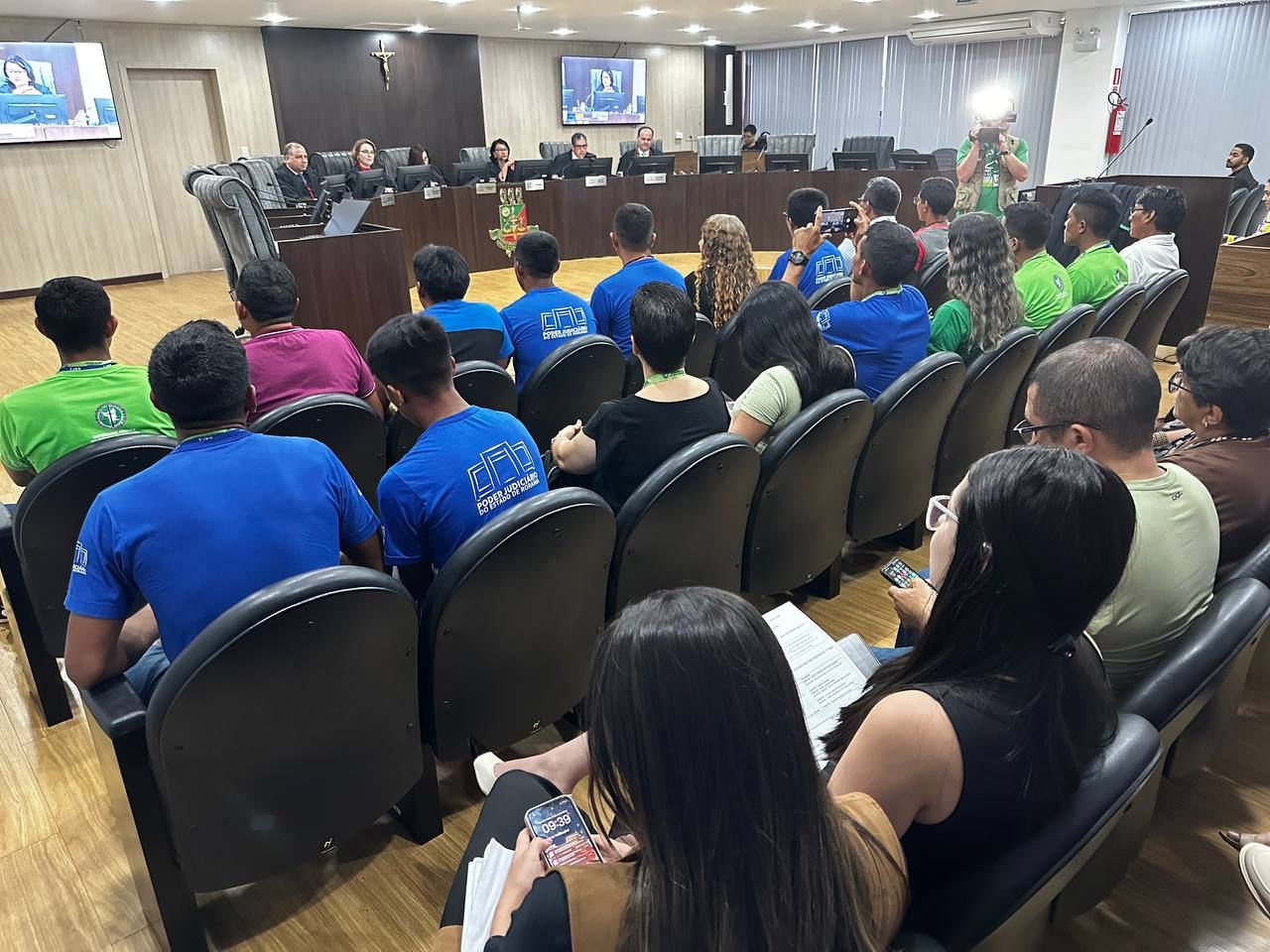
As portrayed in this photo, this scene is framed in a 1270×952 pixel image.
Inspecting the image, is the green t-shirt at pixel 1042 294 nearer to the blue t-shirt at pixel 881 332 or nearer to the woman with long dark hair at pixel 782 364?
the blue t-shirt at pixel 881 332

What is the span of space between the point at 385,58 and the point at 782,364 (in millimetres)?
11211

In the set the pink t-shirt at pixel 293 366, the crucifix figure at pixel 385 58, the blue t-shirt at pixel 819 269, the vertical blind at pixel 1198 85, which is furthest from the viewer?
the crucifix figure at pixel 385 58

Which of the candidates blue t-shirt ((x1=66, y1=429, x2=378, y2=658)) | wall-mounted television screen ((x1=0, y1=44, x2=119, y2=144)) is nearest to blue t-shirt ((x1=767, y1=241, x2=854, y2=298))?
blue t-shirt ((x1=66, y1=429, x2=378, y2=658))

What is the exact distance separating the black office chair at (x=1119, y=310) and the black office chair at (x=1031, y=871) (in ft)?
9.59

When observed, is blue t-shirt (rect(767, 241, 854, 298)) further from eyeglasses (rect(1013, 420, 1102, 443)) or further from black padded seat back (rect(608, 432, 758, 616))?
eyeglasses (rect(1013, 420, 1102, 443))

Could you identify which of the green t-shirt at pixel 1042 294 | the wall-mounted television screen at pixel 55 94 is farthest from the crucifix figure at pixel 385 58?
the green t-shirt at pixel 1042 294

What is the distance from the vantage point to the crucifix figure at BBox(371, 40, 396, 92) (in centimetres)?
1135

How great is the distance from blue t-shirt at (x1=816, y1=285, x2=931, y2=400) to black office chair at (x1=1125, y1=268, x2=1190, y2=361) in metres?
1.48

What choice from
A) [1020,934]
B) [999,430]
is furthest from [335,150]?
[1020,934]

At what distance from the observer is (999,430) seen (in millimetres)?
3111

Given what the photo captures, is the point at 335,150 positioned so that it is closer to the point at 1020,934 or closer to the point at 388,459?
the point at 388,459

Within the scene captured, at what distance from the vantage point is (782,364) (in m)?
2.37

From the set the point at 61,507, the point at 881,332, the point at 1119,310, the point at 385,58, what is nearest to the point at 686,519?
the point at 881,332

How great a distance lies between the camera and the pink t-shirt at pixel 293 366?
278cm
